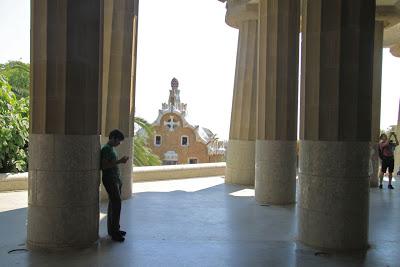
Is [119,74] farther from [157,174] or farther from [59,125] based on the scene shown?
[157,174]

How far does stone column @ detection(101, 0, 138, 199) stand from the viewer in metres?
10.3

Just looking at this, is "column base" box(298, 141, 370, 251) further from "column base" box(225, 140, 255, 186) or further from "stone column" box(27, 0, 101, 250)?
"column base" box(225, 140, 255, 186)

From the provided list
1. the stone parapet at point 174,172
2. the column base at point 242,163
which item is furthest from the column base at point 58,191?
the column base at point 242,163

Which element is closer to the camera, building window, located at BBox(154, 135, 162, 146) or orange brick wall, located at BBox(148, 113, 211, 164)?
building window, located at BBox(154, 135, 162, 146)

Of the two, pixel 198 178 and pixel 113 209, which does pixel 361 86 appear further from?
pixel 198 178

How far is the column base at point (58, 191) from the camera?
230 inches

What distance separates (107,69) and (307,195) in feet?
19.5

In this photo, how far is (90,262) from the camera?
5410mm

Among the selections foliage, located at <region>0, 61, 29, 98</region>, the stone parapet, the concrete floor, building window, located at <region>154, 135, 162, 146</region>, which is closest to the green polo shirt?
the concrete floor

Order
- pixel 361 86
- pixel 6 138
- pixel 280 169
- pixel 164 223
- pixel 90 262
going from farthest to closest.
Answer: pixel 6 138 < pixel 280 169 < pixel 164 223 < pixel 361 86 < pixel 90 262

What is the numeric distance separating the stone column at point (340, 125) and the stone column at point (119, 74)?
5.31 metres

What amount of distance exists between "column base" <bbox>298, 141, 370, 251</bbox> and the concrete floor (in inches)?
9.5

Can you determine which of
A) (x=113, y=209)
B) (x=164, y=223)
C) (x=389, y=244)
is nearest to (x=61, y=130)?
(x=113, y=209)

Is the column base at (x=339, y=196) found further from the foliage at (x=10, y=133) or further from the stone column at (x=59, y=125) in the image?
the foliage at (x=10, y=133)
